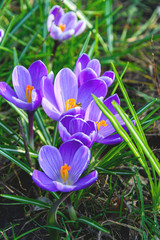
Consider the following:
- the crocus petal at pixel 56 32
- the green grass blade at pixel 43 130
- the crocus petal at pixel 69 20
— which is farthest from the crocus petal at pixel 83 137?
the crocus petal at pixel 69 20

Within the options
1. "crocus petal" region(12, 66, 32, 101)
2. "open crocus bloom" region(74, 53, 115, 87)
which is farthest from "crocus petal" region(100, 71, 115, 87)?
"crocus petal" region(12, 66, 32, 101)

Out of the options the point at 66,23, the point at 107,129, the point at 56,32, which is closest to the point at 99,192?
the point at 107,129

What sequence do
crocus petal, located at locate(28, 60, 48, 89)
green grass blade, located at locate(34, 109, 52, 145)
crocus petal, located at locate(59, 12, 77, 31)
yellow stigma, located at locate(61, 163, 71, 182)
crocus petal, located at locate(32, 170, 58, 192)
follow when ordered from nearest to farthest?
crocus petal, located at locate(32, 170, 58, 192) < yellow stigma, located at locate(61, 163, 71, 182) < crocus petal, located at locate(28, 60, 48, 89) < green grass blade, located at locate(34, 109, 52, 145) < crocus petal, located at locate(59, 12, 77, 31)

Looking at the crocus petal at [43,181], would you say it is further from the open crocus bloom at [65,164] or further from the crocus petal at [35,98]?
the crocus petal at [35,98]

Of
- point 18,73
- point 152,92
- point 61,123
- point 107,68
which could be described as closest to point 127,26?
point 107,68

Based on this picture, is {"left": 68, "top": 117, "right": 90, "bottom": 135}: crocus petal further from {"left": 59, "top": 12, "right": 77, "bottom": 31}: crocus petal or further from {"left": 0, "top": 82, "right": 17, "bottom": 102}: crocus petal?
{"left": 59, "top": 12, "right": 77, "bottom": 31}: crocus petal

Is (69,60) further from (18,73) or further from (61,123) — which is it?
(61,123)
